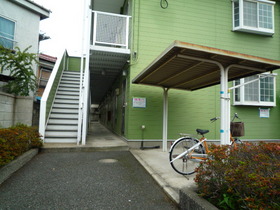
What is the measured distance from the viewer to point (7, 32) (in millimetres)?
8062


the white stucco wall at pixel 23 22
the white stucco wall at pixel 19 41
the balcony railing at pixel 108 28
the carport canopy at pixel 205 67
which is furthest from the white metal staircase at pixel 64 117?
the white stucco wall at pixel 23 22

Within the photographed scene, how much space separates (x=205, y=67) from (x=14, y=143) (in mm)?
4151

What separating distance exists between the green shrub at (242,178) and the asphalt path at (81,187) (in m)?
0.67

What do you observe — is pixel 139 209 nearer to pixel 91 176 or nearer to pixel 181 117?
pixel 91 176

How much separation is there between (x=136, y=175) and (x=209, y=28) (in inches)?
239

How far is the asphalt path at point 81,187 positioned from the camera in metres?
2.26

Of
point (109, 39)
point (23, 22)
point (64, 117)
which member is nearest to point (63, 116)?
point (64, 117)

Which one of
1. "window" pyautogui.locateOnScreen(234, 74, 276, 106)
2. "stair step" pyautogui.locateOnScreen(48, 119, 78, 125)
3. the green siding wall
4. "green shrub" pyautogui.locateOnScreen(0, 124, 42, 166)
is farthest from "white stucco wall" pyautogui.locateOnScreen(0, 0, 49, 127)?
"window" pyautogui.locateOnScreen(234, 74, 276, 106)

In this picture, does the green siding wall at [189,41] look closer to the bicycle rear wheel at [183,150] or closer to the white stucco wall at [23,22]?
the bicycle rear wheel at [183,150]

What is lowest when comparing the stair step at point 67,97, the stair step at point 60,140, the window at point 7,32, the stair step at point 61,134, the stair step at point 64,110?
the stair step at point 60,140

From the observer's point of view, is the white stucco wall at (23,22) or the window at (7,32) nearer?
the window at (7,32)

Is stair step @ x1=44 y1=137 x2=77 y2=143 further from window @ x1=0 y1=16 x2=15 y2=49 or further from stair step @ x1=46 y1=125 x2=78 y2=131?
window @ x1=0 y1=16 x2=15 y2=49

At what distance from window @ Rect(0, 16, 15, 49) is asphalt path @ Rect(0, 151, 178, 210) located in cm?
667

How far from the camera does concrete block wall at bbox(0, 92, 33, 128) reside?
5.29 metres
